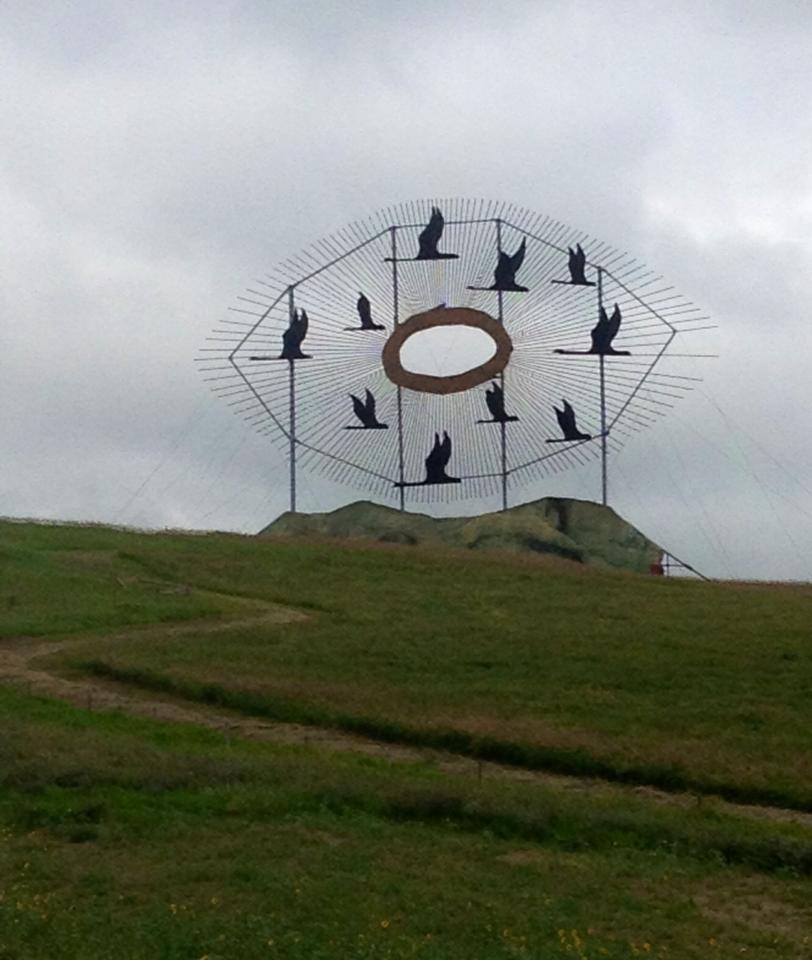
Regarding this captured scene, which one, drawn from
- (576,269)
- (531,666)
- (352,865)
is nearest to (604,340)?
(576,269)

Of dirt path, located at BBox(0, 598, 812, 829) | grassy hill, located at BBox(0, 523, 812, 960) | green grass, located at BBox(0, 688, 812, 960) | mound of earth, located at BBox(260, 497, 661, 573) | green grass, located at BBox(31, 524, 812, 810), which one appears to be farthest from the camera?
mound of earth, located at BBox(260, 497, 661, 573)

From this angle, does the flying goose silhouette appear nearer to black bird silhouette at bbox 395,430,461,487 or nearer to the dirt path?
black bird silhouette at bbox 395,430,461,487

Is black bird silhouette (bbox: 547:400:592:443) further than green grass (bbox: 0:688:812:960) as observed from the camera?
Yes

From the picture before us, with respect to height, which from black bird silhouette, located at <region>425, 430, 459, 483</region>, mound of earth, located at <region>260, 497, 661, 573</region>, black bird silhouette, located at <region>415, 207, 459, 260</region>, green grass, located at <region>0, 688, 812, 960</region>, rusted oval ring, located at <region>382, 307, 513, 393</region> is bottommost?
green grass, located at <region>0, 688, 812, 960</region>

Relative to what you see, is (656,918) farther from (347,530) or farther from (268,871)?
(347,530)

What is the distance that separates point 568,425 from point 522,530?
2651mm

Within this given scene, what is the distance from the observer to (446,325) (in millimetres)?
33906

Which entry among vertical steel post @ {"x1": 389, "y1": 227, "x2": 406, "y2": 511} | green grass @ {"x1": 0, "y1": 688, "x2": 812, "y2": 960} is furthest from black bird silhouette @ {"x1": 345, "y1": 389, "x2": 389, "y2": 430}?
green grass @ {"x1": 0, "y1": 688, "x2": 812, "y2": 960}

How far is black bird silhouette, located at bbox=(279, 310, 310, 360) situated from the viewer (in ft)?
113

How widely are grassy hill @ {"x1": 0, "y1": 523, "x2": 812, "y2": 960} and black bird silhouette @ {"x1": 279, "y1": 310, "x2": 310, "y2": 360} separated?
9.25 m

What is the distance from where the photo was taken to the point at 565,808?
11.2 metres

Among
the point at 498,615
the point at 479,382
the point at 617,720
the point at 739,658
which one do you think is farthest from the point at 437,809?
the point at 479,382

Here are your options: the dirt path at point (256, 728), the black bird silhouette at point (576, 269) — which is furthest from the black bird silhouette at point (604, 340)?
the dirt path at point (256, 728)

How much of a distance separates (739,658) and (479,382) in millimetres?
15453
